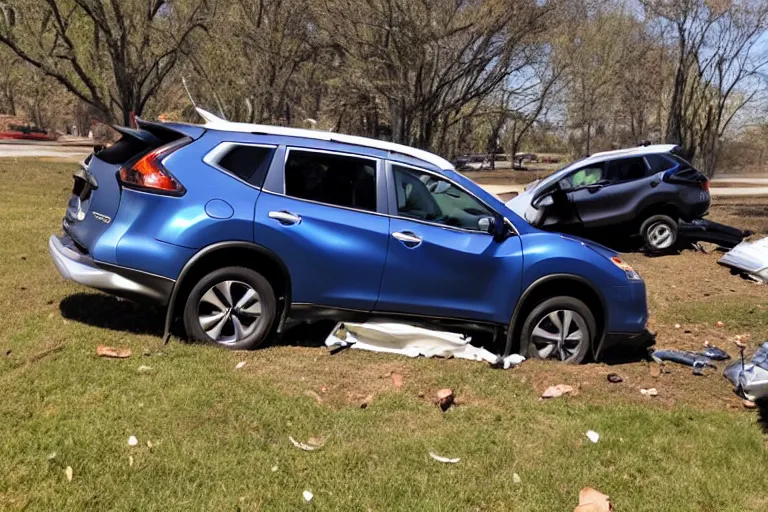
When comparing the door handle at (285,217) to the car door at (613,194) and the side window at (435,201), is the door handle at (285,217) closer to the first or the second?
the side window at (435,201)

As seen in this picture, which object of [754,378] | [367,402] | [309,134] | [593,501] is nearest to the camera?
[593,501]

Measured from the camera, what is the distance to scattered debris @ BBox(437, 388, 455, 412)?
432cm

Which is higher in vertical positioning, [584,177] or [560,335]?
[584,177]

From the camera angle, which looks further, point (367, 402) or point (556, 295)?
point (556, 295)

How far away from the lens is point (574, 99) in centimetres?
3659

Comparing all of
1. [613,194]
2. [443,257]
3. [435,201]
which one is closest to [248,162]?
[435,201]

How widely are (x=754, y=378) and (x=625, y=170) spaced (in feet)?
24.4

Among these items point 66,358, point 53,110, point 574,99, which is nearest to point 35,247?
point 66,358

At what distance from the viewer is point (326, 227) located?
499cm

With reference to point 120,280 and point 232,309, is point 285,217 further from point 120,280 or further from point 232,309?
point 120,280

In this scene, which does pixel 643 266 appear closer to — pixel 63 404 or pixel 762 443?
pixel 762 443

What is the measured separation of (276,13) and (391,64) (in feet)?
21.0

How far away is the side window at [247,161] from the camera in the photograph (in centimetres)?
504

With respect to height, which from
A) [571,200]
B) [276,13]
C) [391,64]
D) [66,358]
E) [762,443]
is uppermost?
[276,13]
